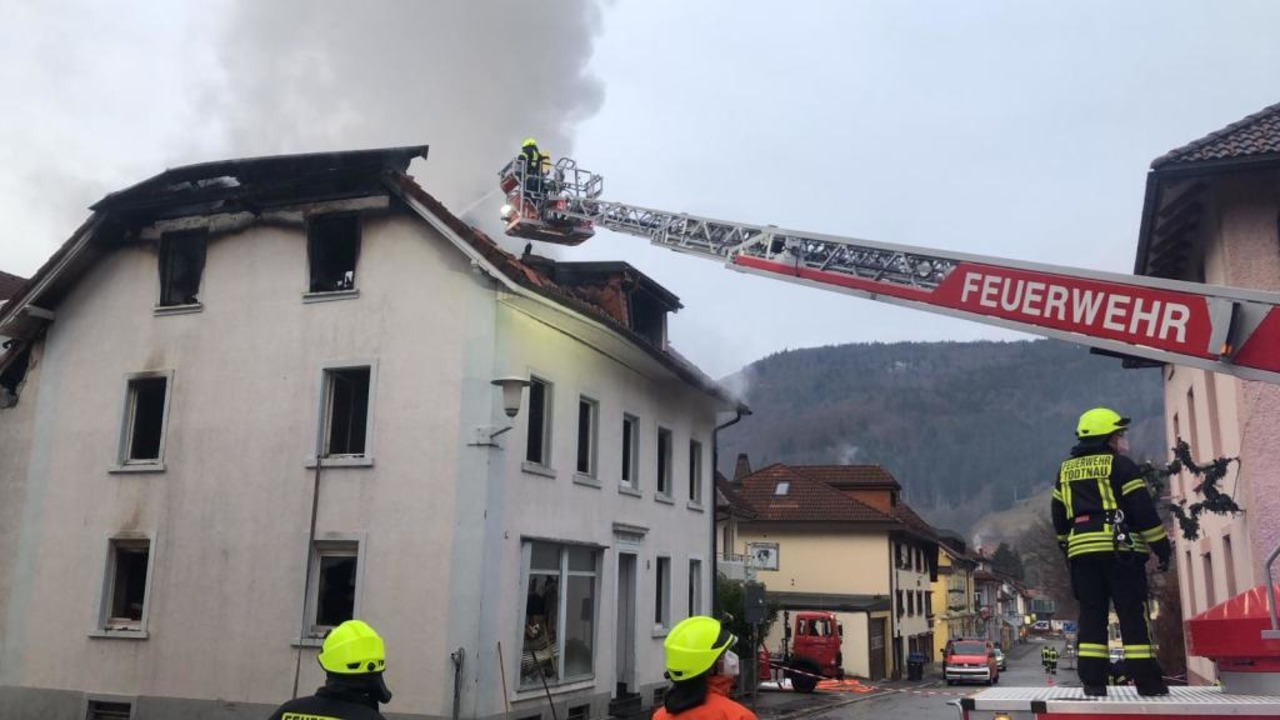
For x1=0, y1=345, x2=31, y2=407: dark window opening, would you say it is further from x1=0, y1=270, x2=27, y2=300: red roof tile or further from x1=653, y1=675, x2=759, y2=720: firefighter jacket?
x1=653, y1=675, x2=759, y2=720: firefighter jacket

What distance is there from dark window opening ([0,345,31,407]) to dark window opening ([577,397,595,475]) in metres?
8.78

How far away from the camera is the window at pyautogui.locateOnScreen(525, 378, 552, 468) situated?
15.2 metres

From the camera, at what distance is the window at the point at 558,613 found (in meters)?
14.4

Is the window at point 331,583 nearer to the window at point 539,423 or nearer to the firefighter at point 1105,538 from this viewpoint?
the window at point 539,423

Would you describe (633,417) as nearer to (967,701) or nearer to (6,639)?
(6,639)

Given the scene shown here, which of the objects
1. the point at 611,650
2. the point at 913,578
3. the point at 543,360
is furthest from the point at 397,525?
the point at 913,578

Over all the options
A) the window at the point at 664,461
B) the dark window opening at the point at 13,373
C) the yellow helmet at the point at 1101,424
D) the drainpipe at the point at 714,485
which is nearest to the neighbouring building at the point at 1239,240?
the yellow helmet at the point at 1101,424

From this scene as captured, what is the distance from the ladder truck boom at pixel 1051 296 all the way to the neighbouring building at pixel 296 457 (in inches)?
166

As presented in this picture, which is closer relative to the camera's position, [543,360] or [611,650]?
[543,360]

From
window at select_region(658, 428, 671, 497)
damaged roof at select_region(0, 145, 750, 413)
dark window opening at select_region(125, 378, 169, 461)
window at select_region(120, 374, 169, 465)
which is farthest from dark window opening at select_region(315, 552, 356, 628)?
window at select_region(658, 428, 671, 497)

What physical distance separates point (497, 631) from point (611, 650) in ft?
12.3

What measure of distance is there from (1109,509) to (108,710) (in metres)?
13.8

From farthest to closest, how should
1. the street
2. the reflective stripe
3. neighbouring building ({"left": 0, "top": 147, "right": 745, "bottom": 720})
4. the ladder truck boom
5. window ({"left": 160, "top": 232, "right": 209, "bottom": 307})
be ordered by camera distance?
the street, window ({"left": 160, "top": 232, "right": 209, "bottom": 307}), neighbouring building ({"left": 0, "top": 147, "right": 745, "bottom": 720}), the ladder truck boom, the reflective stripe

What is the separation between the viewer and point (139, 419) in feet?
51.9
